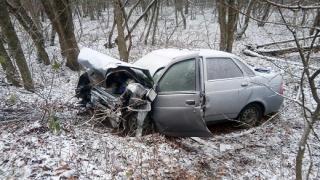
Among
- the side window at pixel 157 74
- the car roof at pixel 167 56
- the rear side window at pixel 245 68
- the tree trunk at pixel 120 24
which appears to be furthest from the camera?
the tree trunk at pixel 120 24

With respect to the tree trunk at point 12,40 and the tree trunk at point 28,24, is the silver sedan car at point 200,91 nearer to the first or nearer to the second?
the tree trunk at point 12,40

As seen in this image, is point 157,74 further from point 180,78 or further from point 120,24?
point 120,24

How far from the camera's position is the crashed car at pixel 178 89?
19.4 ft

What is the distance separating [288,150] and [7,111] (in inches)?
216

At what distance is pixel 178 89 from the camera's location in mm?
6051

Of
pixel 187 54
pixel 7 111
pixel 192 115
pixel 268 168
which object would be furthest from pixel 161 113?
pixel 7 111

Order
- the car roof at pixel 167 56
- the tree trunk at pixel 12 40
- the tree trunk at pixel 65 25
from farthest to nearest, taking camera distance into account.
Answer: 1. the tree trunk at pixel 65 25
2. the tree trunk at pixel 12 40
3. the car roof at pixel 167 56

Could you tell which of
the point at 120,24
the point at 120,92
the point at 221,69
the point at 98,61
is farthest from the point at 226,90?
the point at 120,24

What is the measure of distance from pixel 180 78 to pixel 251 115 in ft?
6.36

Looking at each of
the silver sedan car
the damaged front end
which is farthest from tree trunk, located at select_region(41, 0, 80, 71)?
the silver sedan car

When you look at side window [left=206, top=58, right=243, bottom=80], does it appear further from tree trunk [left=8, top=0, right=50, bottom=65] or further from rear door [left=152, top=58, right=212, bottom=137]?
tree trunk [left=8, top=0, right=50, bottom=65]

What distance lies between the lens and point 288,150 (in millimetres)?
6230

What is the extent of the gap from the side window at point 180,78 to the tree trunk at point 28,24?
7034mm

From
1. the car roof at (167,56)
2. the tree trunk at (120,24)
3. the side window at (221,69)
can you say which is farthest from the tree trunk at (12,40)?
the side window at (221,69)
